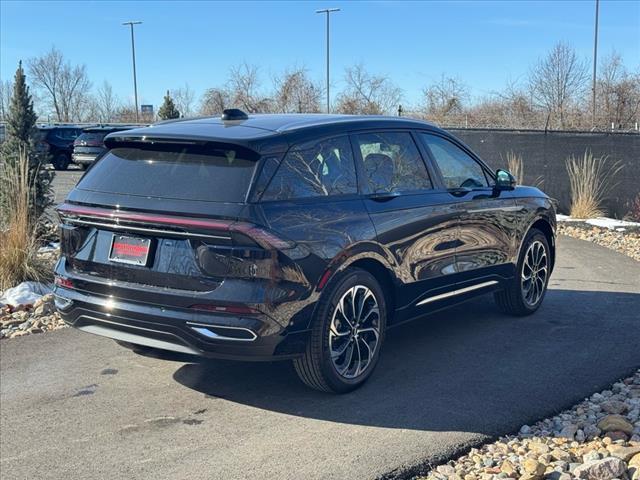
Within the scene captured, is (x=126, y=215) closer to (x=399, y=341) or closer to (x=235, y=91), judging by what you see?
(x=399, y=341)

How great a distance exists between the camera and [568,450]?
12.7 ft

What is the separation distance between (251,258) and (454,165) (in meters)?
2.58

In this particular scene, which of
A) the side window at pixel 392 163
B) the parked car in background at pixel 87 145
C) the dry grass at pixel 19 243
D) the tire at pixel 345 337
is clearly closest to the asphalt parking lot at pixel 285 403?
the tire at pixel 345 337

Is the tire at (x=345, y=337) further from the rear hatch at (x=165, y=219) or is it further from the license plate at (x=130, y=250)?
the license plate at (x=130, y=250)

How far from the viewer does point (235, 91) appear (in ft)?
127

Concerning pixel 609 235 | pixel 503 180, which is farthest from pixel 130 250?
pixel 609 235

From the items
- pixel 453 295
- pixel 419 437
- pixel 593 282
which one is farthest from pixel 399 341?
pixel 593 282

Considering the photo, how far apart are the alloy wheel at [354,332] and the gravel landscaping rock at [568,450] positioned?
1059 millimetres

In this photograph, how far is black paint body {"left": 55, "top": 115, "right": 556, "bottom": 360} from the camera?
4027 millimetres

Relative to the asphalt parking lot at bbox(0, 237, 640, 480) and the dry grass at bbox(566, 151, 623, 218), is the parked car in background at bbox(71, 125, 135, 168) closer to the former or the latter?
the dry grass at bbox(566, 151, 623, 218)

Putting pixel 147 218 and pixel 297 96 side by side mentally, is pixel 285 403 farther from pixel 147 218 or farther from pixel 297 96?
pixel 297 96

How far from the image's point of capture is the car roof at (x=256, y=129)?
437 cm

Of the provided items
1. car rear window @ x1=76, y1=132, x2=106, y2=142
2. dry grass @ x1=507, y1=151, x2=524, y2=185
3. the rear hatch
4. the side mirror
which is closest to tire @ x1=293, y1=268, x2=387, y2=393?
the rear hatch

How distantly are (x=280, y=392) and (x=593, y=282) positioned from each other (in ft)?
16.0
